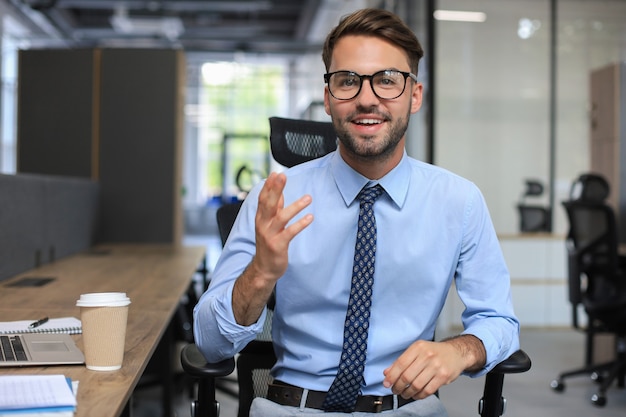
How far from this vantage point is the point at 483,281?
4.94ft

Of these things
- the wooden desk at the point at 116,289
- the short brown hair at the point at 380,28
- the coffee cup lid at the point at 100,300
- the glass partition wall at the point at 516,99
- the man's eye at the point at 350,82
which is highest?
the glass partition wall at the point at 516,99

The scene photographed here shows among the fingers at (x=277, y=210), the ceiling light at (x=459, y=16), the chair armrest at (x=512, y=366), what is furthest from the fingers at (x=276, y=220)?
the ceiling light at (x=459, y=16)

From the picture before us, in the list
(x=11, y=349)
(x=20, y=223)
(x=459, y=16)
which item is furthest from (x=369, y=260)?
(x=459, y=16)

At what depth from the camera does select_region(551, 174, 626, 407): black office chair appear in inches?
154

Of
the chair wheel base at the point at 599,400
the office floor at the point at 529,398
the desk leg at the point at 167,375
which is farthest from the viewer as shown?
the chair wheel base at the point at 599,400

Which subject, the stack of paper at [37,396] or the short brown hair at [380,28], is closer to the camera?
the stack of paper at [37,396]

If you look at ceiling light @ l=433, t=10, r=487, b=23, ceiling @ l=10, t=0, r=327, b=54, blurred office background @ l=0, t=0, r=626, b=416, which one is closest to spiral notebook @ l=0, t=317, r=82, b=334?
blurred office background @ l=0, t=0, r=626, b=416

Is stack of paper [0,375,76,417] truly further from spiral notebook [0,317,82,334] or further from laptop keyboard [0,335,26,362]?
spiral notebook [0,317,82,334]

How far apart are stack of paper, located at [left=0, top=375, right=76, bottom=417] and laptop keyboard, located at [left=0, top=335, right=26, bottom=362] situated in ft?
0.51

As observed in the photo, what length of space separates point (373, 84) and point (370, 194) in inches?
8.3

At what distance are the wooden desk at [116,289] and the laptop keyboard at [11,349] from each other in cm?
4

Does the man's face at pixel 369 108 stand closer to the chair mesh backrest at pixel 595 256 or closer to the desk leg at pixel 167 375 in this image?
the desk leg at pixel 167 375

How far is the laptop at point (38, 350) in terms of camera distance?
4.32ft

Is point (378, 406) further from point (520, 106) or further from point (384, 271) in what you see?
point (520, 106)
